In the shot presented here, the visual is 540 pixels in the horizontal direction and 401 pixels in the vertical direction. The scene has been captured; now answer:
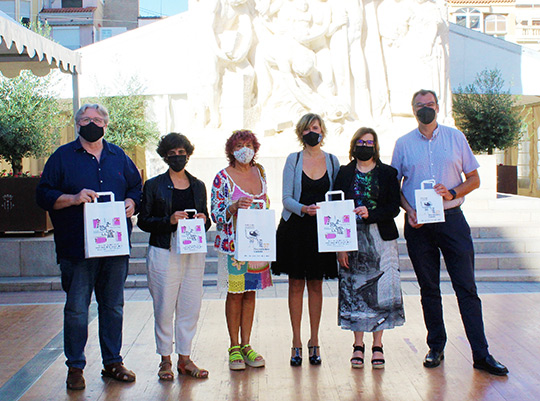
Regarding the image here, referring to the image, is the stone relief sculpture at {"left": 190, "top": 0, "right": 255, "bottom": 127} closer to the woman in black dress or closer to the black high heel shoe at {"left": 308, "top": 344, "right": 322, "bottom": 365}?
the woman in black dress

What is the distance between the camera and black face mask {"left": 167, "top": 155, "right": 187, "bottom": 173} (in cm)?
449

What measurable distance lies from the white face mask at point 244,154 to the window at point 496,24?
37761 millimetres

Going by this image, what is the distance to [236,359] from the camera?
183 inches

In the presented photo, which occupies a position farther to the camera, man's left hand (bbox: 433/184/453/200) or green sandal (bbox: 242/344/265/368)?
green sandal (bbox: 242/344/265/368)

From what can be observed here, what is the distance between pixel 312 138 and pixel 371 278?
42.8 inches

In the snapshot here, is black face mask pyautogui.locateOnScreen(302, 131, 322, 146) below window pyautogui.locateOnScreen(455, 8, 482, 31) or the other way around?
below

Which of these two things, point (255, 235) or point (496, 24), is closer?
point (255, 235)

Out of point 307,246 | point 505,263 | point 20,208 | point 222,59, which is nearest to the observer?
point 307,246

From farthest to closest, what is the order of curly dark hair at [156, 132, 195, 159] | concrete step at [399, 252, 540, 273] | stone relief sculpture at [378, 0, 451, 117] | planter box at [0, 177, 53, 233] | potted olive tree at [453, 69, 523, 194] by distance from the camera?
potted olive tree at [453, 69, 523, 194], stone relief sculpture at [378, 0, 451, 117], planter box at [0, 177, 53, 233], concrete step at [399, 252, 540, 273], curly dark hair at [156, 132, 195, 159]

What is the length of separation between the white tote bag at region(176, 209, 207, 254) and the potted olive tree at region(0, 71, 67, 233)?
16.2 ft

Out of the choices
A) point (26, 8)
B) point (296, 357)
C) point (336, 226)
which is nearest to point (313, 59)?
point (336, 226)

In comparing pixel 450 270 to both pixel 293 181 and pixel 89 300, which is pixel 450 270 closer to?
pixel 293 181

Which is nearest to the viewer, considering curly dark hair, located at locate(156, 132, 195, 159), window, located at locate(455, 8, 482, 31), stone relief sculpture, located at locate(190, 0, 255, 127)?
curly dark hair, located at locate(156, 132, 195, 159)

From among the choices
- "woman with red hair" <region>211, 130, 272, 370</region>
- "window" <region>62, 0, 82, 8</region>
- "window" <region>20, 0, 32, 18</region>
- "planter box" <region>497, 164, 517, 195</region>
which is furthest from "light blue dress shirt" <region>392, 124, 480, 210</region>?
"window" <region>62, 0, 82, 8</region>
